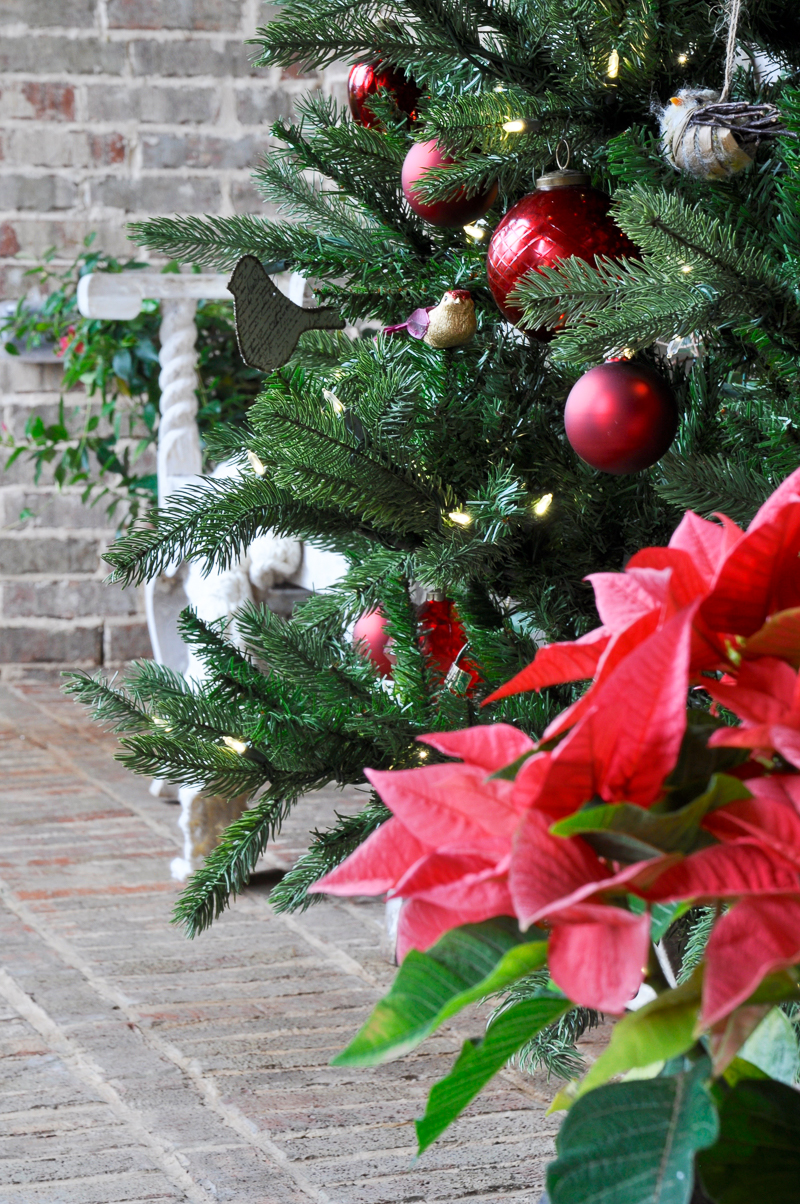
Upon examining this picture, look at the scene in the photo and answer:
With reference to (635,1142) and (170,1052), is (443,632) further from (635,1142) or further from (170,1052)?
(635,1142)

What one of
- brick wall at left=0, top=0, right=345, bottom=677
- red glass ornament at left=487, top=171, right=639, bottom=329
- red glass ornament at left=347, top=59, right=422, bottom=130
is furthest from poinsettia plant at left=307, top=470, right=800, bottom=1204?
brick wall at left=0, top=0, right=345, bottom=677

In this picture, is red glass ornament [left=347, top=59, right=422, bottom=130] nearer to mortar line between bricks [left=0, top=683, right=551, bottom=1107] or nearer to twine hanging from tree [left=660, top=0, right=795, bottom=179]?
twine hanging from tree [left=660, top=0, right=795, bottom=179]

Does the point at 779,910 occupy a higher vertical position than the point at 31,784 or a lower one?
higher

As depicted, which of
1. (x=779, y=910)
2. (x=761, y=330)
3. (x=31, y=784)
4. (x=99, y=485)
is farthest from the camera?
(x=99, y=485)

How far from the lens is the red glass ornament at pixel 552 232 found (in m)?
1.01

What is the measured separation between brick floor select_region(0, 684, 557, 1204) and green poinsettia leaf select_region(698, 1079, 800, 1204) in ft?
2.84

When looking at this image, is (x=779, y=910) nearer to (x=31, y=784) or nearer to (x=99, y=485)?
(x=31, y=784)

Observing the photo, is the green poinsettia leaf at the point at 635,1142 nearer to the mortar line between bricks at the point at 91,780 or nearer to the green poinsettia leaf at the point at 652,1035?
the green poinsettia leaf at the point at 652,1035

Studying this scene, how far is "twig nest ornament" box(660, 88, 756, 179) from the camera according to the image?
86 centimetres

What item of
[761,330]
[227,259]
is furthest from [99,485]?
[761,330]

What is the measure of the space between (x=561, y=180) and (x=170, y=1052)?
107cm

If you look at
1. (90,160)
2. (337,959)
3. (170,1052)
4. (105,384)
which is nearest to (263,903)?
(337,959)

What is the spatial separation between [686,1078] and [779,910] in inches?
2.1

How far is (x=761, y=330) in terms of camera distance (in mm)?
880
